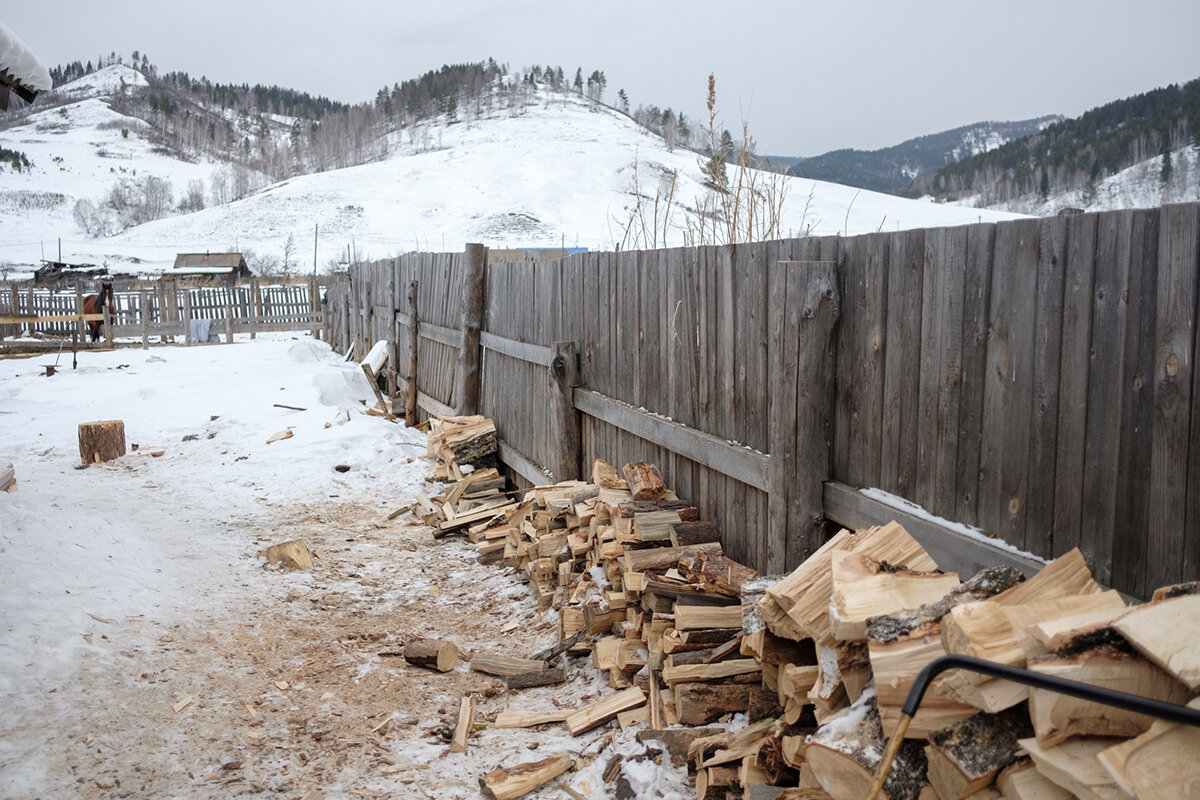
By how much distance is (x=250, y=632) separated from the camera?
16.4 feet

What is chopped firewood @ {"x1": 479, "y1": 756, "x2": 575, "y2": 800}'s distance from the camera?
3.27 meters

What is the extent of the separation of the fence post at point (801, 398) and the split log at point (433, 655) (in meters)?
2.02

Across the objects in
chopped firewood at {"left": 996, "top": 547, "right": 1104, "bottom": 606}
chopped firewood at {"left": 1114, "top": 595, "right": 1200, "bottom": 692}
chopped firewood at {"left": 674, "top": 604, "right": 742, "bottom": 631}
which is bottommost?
chopped firewood at {"left": 674, "top": 604, "right": 742, "bottom": 631}

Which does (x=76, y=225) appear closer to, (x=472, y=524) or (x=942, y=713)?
(x=472, y=524)

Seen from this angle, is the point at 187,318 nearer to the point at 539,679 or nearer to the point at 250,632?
the point at 250,632

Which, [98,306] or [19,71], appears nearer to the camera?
[19,71]

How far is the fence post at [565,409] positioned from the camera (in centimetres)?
619

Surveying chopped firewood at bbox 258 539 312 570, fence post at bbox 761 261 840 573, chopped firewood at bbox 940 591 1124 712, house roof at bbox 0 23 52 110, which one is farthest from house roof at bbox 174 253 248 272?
chopped firewood at bbox 940 591 1124 712

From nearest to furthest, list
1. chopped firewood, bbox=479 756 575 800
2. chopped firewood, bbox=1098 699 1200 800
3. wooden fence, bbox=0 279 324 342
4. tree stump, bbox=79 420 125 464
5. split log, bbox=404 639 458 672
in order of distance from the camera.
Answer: chopped firewood, bbox=1098 699 1200 800 < chopped firewood, bbox=479 756 575 800 < split log, bbox=404 639 458 672 < tree stump, bbox=79 420 125 464 < wooden fence, bbox=0 279 324 342

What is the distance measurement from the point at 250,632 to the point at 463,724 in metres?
1.88

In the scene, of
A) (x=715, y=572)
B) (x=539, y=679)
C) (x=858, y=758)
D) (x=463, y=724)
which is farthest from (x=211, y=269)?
(x=858, y=758)

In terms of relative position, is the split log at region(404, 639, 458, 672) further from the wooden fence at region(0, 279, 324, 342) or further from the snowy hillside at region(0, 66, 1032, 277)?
the snowy hillside at region(0, 66, 1032, 277)

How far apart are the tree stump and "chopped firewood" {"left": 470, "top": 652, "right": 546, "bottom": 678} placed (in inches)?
254

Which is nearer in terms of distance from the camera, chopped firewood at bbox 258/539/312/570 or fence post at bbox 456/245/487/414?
chopped firewood at bbox 258/539/312/570
